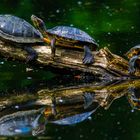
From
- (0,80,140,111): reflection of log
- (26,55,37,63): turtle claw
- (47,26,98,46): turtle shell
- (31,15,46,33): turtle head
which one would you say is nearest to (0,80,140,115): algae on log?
(0,80,140,111): reflection of log

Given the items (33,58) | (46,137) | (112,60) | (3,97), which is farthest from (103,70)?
(46,137)

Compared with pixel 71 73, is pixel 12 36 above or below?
above

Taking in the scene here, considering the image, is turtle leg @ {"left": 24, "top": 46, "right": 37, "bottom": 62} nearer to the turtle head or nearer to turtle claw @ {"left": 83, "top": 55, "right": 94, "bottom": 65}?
the turtle head

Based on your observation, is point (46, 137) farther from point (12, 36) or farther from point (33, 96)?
point (12, 36)

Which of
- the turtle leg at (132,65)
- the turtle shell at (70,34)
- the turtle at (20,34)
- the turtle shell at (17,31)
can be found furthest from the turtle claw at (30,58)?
the turtle leg at (132,65)

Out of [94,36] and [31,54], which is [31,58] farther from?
[94,36]

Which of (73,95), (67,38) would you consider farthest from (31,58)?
(73,95)
